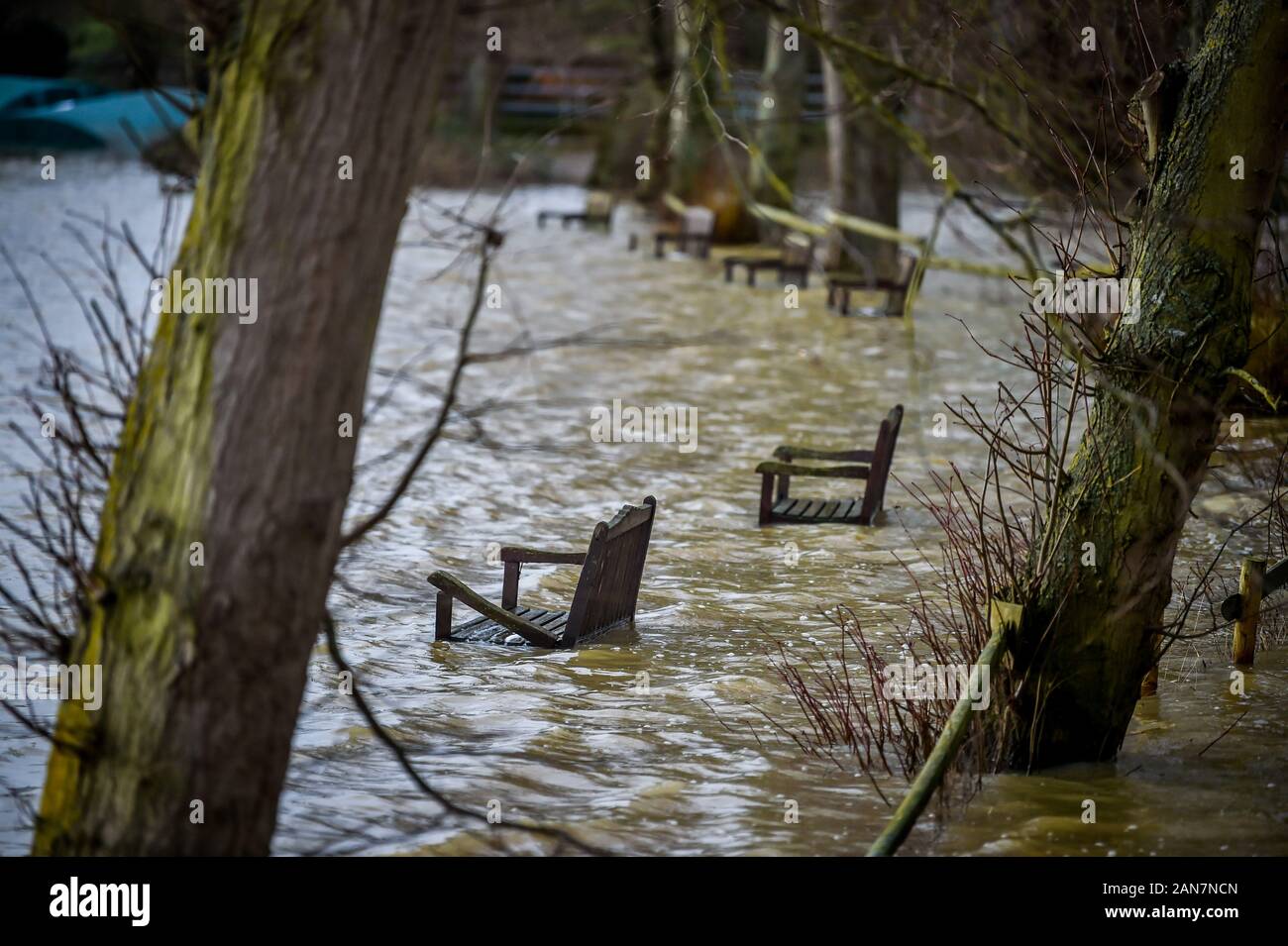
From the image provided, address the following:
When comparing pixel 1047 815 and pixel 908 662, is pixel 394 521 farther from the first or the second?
pixel 1047 815

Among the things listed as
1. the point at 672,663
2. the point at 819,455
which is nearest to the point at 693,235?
the point at 819,455

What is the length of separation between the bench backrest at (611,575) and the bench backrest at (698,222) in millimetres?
17220

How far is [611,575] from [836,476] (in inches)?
113

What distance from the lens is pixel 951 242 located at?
27.3 metres

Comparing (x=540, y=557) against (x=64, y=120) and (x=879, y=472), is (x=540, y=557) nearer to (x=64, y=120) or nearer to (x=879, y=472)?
(x=879, y=472)

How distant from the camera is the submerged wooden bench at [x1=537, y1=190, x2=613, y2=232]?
2728 cm

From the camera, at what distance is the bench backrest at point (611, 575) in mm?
7426

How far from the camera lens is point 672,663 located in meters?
7.61

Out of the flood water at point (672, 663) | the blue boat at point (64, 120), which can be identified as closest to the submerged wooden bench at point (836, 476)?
the flood water at point (672, 663)

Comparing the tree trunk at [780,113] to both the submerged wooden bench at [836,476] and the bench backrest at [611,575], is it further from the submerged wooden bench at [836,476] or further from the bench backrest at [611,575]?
the bench backrest at [611,575]

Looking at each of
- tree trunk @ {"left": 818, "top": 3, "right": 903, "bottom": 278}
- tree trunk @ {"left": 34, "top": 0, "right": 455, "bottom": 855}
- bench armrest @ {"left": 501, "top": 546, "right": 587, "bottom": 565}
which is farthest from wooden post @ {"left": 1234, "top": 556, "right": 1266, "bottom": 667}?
tree trunk @ {"left": 818, "top": 3, "right": 903, "bottom": 278}

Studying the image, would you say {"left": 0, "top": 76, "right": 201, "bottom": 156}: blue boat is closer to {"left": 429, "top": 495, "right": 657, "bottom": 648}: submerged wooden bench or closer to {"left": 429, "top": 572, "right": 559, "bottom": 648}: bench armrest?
{"left": 429, "top": 495, "right": 657, "bottom": 648}: submerged wooden bench

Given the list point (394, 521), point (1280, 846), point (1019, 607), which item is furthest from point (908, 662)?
point (394, 521)
